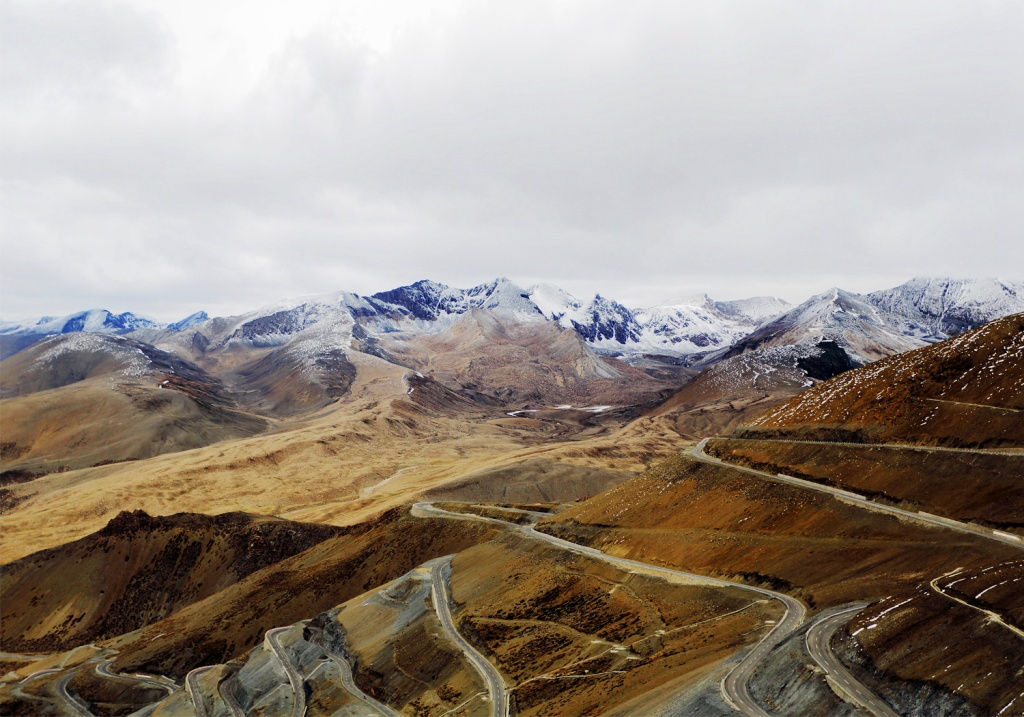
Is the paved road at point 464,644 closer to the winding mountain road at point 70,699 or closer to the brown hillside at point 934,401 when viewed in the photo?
the winding mountain road at point 70,699

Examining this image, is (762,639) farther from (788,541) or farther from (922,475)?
(922,475)

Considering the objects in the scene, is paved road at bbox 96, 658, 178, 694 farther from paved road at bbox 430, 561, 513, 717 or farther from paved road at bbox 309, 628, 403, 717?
paved road at bbox 430, 561, 513, 717

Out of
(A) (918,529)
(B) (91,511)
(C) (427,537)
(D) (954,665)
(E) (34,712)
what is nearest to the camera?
(D) (954,665)

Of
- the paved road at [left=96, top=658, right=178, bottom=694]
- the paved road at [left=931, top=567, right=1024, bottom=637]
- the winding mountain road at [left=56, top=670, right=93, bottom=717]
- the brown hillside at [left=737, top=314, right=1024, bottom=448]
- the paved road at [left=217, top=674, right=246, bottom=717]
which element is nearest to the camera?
the paved road at [left=931, top=567, right=1024, bottom=637]

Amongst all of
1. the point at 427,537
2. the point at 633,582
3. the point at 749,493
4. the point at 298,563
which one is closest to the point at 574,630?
the point at 633,582

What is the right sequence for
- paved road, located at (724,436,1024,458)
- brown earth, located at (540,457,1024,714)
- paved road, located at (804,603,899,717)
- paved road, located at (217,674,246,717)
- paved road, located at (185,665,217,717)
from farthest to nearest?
paved road, located at (185,665,217,717), paved road, located at (217,674,246,717), paved road, located at (724,436,1024,458), brown earth, located at (540,457,1024,714), paved road, located at (804,603,899,717)

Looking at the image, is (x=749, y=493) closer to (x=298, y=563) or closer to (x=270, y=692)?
(x=270, y=692)

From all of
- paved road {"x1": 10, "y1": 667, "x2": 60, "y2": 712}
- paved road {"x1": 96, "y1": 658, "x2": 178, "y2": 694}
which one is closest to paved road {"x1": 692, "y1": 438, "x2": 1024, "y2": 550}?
paved road {"x1": 96, "y1": 658, "x2": 178, "y2": 694}

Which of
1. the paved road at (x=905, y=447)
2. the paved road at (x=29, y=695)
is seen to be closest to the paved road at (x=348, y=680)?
the paved road at (x=29, y=695)

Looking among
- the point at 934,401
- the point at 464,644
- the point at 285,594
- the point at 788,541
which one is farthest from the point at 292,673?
the point at 934,401
